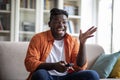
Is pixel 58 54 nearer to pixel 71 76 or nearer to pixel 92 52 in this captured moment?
pixel 71 76

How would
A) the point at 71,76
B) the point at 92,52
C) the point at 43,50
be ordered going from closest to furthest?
the point at 71,76 → the point at 43,50 → the point at 92,52

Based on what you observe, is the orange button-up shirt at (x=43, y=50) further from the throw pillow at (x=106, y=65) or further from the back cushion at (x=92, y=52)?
the back cushion at (x=92, y=52)

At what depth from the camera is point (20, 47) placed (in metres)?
2.82

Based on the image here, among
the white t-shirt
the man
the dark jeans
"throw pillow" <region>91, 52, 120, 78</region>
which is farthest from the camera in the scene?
"throw pillow" <region>91, 52, 120, 78</region>

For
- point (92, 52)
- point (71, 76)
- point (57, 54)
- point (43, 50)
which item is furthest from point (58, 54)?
point (92, 52)

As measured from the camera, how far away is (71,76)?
2.00m

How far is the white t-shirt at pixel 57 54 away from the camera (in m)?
2.10

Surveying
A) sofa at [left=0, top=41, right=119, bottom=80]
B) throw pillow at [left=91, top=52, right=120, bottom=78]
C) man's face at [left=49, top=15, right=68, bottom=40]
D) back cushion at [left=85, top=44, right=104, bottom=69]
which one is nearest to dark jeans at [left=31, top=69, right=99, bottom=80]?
man's face at [left=49, top=15, right=68, bottom=40]

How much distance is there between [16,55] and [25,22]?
0.89 m

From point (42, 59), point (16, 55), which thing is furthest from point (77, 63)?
point (16, 55)

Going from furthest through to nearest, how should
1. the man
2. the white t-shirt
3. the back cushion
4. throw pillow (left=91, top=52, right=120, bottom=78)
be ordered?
the back cushion < throw pillow (left=91, top=52, right=120, bottom=78) < the white t-shirt < the man

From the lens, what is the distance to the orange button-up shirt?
6.59 feet

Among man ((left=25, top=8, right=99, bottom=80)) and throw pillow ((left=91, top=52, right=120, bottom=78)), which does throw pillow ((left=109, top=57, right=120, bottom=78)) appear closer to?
throw pillow ((left=91, top=52, right=120, bottom=78))

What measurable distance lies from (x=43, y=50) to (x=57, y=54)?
131mm
